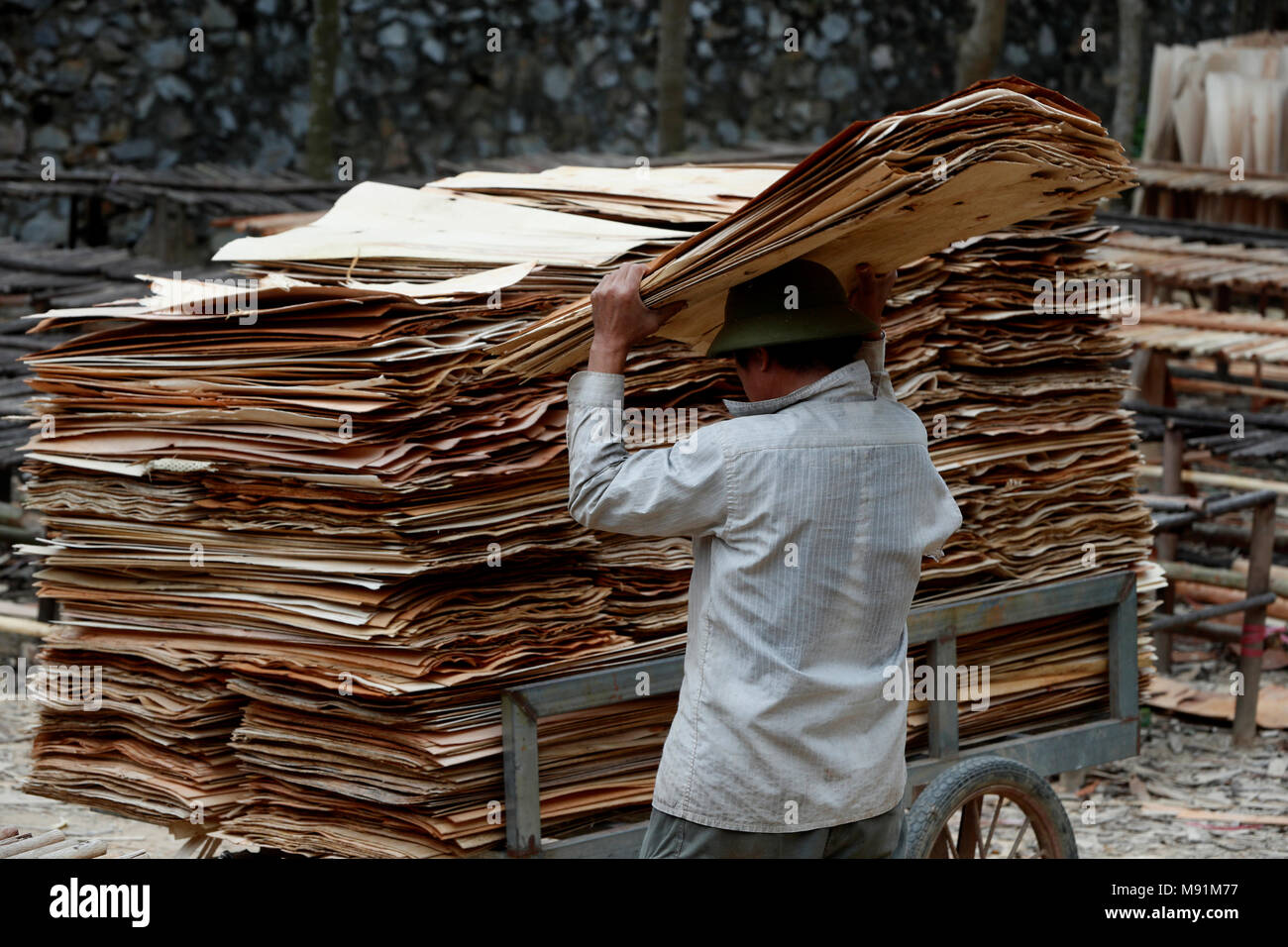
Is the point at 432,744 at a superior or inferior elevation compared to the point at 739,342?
inferior

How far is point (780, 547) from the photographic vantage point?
9.49ft

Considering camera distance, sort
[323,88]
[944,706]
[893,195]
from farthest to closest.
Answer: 1. [323,88]
2. [944,706]
3. [893,195]

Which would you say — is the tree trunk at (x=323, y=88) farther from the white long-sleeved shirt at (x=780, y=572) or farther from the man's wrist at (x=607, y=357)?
the white long-sleeved shirt at (x=780, y=572)

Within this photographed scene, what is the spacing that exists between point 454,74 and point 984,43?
5376 millimetres

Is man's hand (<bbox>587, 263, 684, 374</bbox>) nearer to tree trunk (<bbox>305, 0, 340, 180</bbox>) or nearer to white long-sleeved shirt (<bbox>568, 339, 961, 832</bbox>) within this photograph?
white long-sleeved shirt (<bbox>568, 339, 961, 832</bbox>)

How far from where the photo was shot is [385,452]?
3.31 meters

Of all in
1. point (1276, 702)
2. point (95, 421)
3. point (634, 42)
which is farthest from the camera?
point (634, 42)

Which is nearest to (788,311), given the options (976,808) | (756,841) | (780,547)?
(780,547)

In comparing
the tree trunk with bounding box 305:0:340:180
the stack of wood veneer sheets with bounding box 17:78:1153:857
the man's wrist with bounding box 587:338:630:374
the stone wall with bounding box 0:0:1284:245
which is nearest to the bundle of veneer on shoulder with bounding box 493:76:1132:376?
the stack of wood veneer sheets with bounding box 17:78:1153:857

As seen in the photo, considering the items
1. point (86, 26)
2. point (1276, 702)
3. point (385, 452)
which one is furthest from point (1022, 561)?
point (86, 26)

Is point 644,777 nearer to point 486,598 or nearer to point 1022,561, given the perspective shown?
point 486,598

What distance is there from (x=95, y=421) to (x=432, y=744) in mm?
1098

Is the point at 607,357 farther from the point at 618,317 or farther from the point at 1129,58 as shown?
the point at 1129,58
